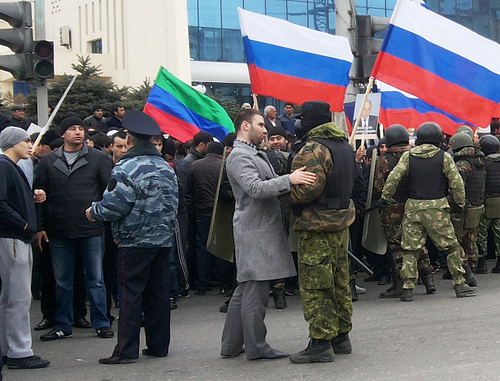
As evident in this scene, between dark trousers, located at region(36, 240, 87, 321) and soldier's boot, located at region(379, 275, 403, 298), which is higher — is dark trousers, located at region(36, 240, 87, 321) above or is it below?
above

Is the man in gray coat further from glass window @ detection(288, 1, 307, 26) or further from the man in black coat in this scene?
glass window @ detection(288, 1, 307, 26)

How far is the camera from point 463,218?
12.1 meters

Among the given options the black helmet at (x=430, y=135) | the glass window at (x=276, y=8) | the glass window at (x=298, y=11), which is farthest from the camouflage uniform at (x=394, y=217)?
the glass window at (x=298, y=11)

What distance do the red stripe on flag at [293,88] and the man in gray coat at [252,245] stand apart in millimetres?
4586

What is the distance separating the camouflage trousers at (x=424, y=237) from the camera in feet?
34.0

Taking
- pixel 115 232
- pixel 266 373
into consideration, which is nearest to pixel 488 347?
pixel 266 373

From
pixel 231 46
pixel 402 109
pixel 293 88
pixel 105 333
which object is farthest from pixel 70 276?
pixel 231 46

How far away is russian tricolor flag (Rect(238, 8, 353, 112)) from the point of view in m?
12.2

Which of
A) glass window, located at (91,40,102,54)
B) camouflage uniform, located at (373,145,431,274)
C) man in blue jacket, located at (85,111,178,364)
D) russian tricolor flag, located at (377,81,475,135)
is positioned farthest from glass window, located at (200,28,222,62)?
man in blue jacket, located at (85,111,178,364)

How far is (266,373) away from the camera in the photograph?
23.1ft

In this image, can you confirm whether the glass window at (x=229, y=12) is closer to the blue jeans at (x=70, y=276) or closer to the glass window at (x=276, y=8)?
the glass window at (x=276, y=8)

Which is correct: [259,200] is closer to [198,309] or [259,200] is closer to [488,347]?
[488,347]

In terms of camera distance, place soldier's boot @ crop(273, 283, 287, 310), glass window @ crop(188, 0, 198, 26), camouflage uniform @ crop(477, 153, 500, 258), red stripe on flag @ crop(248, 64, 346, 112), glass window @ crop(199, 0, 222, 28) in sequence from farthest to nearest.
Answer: glass window @ crop(199, 0, 222, 28) < glass window @ crop(188, 0, 198, 26) < camouflage uniform @ crop(477, 153, 500, 258) < red stripe on flag @ crop(248, 64, 346, 112) < soldier's boot @ crop(273, 283, 287, 310)

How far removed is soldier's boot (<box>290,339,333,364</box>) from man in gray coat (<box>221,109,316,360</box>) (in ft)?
0.90
